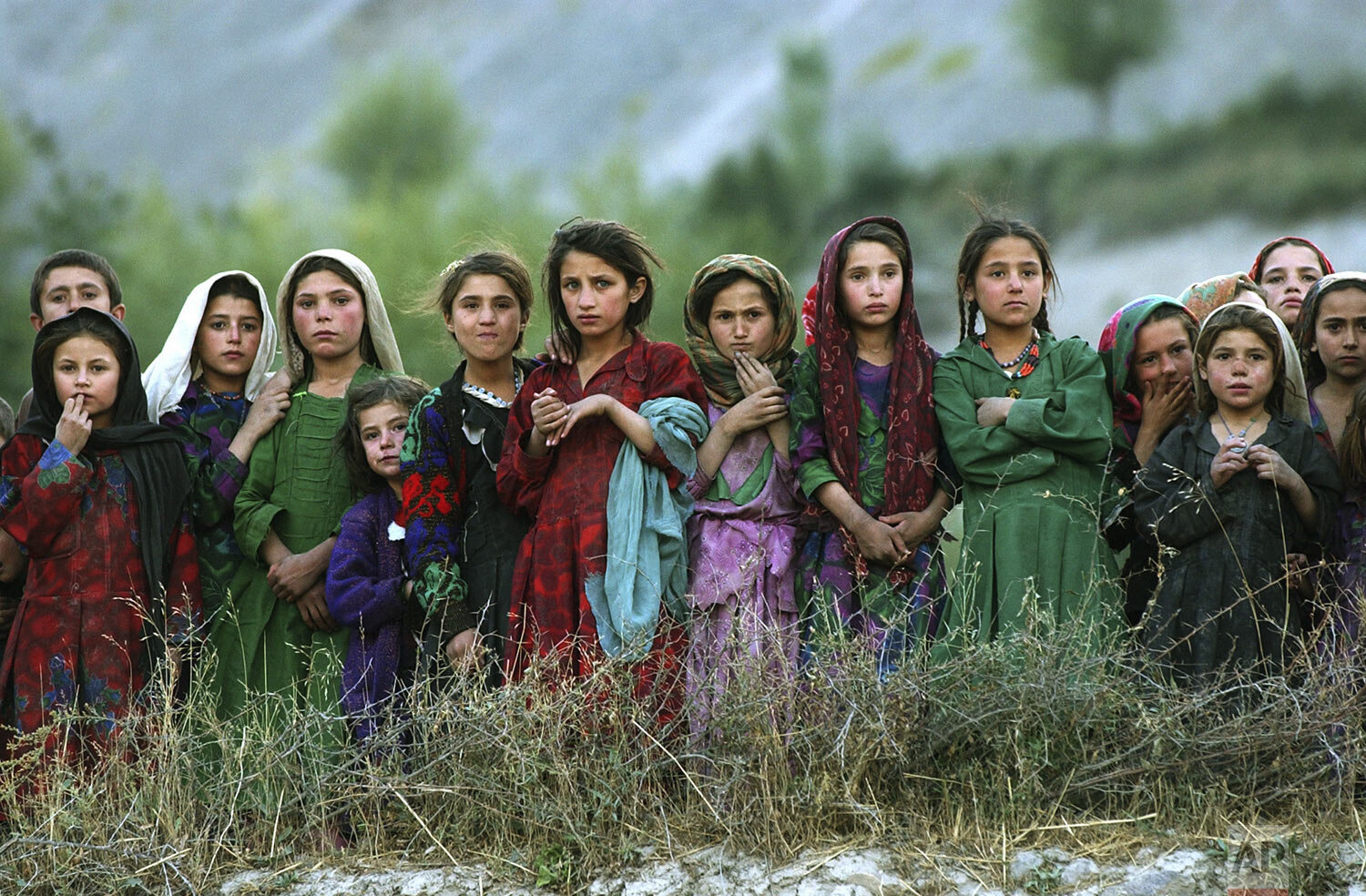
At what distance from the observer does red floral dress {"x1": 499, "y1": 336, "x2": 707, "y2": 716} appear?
506 cm

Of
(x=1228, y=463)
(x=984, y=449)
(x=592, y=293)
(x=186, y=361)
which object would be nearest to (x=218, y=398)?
(x=186, y=361)

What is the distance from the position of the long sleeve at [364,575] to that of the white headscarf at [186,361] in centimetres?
81

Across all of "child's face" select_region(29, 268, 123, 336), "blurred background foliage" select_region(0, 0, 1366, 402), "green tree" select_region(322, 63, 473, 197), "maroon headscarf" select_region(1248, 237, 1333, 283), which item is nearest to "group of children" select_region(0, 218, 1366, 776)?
"child's face" select_region(29, 268, 123, 336)

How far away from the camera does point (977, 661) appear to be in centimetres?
469

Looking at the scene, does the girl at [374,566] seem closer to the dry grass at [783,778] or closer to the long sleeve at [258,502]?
the long sleeve at [258,502]

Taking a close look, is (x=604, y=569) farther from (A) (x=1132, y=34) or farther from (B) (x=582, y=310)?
(A) (x=1132, y=34)

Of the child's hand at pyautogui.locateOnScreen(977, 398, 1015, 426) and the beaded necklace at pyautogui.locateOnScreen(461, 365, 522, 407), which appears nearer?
the child's hand at pyautogui.locateOnScreen(977, 398, 1015, 426)

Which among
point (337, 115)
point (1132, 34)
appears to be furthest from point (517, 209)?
point (1132, 34)

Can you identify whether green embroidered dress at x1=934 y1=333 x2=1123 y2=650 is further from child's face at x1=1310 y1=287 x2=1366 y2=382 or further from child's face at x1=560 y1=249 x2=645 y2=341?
child's face at x1=560 y1=249 x2=645 y2=341

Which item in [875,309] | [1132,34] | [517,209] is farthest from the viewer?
[1132,34]

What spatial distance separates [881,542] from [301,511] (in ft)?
6.80

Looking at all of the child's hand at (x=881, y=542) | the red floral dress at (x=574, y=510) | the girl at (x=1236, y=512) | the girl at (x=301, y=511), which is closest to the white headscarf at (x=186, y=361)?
the girl at (x=301, y=511)

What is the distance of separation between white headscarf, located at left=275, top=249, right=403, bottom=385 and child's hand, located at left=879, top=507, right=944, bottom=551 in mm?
2013

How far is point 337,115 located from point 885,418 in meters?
28.7
